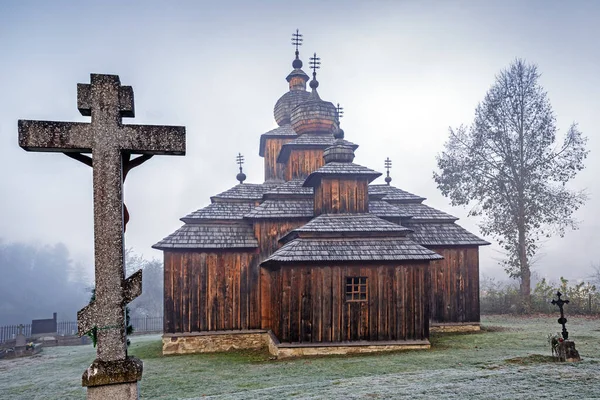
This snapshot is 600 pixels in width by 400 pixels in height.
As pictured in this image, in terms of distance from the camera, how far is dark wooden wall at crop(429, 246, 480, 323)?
19016mm

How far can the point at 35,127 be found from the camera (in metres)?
4.85

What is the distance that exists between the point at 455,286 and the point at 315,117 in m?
10.0

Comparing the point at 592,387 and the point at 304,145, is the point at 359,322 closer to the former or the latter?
the point at 592,387

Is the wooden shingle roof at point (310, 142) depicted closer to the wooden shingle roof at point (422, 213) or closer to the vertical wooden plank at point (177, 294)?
the wooden shingle roof at point (422, 213)

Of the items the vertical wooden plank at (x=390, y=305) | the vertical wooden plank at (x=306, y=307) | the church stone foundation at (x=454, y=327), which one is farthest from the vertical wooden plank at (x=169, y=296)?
the church stone foundation at (x=454, y=327)

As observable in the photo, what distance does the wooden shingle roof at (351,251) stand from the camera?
557 inches

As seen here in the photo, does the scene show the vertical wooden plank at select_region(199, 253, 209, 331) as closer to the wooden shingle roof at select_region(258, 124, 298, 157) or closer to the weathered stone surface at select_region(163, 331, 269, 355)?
the weathered stone surface at select_region(163, 331, 269, 355)

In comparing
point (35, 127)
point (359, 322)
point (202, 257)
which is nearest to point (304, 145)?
point (202, 257)

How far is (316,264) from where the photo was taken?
46.7ft

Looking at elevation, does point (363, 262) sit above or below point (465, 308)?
above

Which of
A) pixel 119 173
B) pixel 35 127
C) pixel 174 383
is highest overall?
pixel 35 127

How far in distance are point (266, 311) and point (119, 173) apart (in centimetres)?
1319

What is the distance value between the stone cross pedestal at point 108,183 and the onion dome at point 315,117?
16.5m

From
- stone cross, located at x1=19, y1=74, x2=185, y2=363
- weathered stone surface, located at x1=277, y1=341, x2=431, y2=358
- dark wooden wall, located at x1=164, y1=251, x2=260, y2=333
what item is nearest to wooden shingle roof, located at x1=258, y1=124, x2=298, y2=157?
dark wooden wall, located at x1=164, y1=251, x2=260, y2=333
